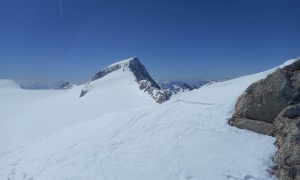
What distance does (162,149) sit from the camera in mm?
14836

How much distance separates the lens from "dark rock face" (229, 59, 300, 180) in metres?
12.9

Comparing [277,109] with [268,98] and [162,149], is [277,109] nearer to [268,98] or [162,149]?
[268,98]

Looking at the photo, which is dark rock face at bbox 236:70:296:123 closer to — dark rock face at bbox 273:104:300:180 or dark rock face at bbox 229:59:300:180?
dark rock face at bbox 229:59:300:180

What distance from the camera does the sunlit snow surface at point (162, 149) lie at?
13.0m

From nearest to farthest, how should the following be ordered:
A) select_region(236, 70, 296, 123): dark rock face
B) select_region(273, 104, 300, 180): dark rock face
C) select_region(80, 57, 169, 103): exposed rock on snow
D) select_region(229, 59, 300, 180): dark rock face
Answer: select_region(273, 104, 300, 180): dark rock face
select_region(229, 59, 300, 180): dark rock face
select_region(236, 70, 296, 123): dark rock face
select_region(80, 57, 169, 103): exposed rock on snow

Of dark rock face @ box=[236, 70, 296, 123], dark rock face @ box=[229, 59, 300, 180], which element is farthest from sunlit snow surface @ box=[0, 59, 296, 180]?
dark rock face @ box=[236, 70, 296, 123]

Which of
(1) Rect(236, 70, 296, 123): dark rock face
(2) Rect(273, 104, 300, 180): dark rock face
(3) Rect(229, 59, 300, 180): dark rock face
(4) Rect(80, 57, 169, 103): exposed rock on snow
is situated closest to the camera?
(2) Rect(273, 104, 300, 180): dark rock face

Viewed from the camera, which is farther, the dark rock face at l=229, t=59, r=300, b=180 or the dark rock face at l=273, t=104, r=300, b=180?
the dark rock face at l=229, t=59, r=300, b=180

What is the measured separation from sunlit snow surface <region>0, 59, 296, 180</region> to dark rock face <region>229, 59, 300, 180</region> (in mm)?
468

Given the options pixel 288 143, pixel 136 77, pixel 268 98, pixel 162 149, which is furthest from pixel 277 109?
pixel 136 77

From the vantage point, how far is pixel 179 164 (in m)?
13.4

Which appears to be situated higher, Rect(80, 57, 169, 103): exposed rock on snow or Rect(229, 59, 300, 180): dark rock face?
Rect(80, 57, 169, 103): exposed rock on snow

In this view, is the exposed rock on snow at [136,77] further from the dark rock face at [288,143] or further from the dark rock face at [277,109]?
the dark rock face at [288,143]

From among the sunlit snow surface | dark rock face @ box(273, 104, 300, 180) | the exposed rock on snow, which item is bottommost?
dark rock face @ box(273, 104, 300, 180)
